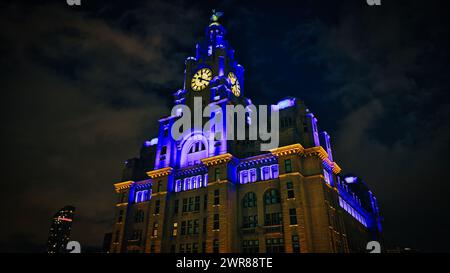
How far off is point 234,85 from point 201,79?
883cm

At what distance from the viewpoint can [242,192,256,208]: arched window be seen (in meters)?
54.5

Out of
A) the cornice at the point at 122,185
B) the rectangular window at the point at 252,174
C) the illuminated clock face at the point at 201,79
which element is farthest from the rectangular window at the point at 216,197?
the illuminated clock face at the point at 201,79

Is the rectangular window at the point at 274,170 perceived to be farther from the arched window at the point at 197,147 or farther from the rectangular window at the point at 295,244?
the arched window at the point at 197,147

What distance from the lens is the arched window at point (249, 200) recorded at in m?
54.5

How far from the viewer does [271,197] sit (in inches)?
2089

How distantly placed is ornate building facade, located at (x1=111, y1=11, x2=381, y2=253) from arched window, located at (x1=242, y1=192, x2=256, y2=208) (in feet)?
0.61

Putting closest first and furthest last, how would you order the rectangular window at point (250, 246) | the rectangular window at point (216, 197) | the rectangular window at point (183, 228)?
the rectangular window at point (250, 246) → the rectangular window at point (216, 197) → the rectangular window at point (183, 228)

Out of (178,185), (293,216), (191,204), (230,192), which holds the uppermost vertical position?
(178,185)

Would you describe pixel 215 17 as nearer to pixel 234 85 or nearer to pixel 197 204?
pixel 234 85

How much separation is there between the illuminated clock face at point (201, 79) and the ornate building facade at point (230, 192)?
Result: 1.08 ft

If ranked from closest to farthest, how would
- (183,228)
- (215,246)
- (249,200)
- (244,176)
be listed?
1. (215,246)
2. (249,200)
3. (244,176)
4. (183,228)

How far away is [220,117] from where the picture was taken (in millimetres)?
62969

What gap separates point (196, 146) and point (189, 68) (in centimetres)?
2632

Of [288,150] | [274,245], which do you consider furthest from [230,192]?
[288,150]
